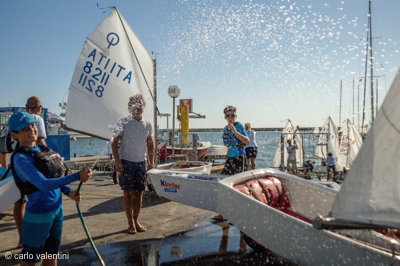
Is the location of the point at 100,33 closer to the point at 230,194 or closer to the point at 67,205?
the point at 67,205

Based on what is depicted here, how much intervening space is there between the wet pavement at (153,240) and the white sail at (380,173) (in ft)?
6.43

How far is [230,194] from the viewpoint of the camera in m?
3.54

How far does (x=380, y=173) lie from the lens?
5.66 ft

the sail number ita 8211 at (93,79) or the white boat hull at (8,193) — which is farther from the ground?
the sail number ita 8211 at (93,79)

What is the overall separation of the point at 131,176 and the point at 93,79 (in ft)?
6.65

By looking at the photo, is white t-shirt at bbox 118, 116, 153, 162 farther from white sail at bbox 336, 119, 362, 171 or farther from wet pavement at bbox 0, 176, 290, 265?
white sail at bbox 336, 119, 362, 171

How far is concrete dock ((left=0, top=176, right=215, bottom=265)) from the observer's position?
4.01m

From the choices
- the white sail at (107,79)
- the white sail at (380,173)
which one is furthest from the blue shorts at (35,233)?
the white sail at (107,79)

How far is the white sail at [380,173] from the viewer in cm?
169

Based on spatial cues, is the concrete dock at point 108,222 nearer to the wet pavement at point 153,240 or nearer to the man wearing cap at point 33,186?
the wet pavement at point 153,240

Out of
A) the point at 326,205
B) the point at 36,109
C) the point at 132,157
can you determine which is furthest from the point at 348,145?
the point at 36,109

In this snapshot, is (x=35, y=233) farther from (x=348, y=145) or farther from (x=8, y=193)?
(x=348, y=145)

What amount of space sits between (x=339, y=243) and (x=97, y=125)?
165 inches

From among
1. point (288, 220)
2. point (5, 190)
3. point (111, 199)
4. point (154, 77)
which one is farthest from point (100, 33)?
point (288, 220)
